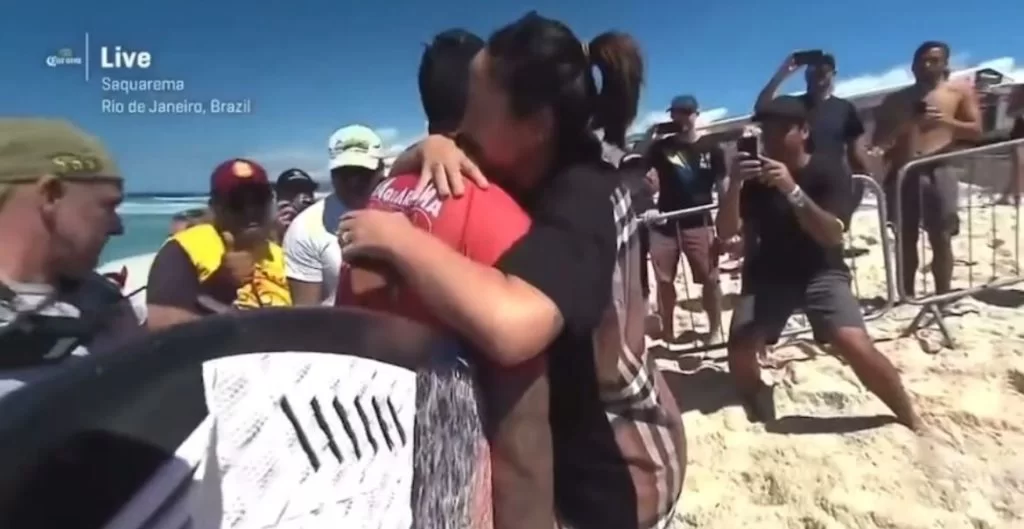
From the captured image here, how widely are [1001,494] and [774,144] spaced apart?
152 centimetres

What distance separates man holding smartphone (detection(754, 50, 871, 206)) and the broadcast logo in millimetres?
3749

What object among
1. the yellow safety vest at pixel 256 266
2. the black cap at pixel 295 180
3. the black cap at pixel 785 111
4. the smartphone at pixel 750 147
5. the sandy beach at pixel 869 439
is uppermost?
the black cap at pixel 785 111

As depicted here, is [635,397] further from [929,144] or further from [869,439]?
[929,144]

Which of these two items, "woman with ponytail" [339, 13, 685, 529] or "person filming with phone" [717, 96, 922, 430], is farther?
"person filming with phone" [717, 96, 922, 430]

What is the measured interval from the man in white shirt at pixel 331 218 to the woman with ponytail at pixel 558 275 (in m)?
2.17

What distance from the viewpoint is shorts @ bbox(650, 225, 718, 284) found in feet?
18.3

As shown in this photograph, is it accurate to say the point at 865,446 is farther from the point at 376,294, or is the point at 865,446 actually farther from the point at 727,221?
the point at 376,294

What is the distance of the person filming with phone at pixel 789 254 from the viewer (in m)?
4.14

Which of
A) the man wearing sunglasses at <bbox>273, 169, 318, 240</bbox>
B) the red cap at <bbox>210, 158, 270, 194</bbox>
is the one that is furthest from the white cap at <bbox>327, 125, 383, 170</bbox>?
the man wearing sunglasses at <bbox>273, 169, 318, 240</bbox>

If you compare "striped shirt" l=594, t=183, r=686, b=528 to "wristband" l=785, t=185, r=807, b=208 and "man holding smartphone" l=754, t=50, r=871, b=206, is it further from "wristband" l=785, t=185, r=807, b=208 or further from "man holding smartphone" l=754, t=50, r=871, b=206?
"man holding smartphone" l=754, t=50, r=871, b=206

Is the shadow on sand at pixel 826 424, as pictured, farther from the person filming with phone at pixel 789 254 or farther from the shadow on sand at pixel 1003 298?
the shadow on sand at pixel 1003 298

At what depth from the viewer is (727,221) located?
444 cm

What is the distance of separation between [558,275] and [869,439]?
3094 mm

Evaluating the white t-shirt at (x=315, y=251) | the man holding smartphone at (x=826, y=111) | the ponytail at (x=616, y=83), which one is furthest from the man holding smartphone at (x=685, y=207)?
the ponytail at (x=616, y=83)
